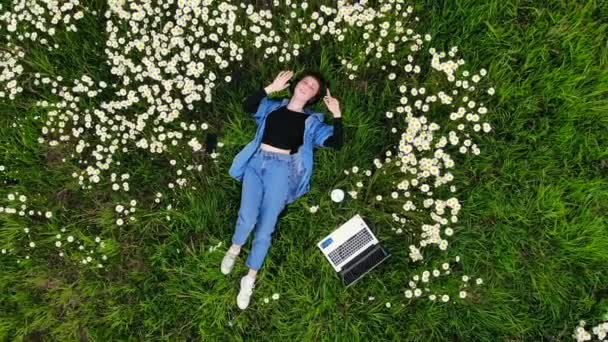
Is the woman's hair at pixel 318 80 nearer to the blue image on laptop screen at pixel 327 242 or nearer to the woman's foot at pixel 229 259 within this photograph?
the blue image on laptop screen at pixel 327 242

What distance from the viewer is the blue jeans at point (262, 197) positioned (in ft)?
15.0

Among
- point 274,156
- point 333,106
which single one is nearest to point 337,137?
point 333,106

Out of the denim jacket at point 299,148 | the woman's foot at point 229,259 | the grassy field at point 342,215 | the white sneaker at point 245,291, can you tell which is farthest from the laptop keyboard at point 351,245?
the woman's foot at point 229,259

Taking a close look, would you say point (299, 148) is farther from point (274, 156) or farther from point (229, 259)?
point (229, 259)

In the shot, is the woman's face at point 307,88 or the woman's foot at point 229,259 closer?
the woman's face at point 307,88

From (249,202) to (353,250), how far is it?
1149 mm

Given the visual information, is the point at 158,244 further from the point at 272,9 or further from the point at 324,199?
the point at 272,9

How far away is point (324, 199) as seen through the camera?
15.7ft

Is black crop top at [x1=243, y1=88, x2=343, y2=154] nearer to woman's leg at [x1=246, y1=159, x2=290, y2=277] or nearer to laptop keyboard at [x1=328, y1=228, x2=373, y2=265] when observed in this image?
woman's leg at [x1=246, y1=159, x2=290, y2=277]

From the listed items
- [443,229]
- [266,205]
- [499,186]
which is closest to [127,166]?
[266,205]

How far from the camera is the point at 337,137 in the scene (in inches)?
180

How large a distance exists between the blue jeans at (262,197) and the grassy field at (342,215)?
252 millimetres

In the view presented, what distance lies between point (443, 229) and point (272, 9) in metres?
2.88

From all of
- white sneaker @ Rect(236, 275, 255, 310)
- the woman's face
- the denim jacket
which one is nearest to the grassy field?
white sneaker @ Rect(236, 275, 255, 310)
